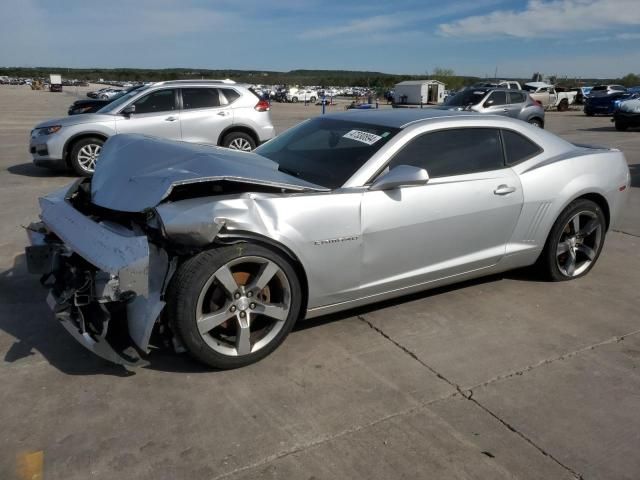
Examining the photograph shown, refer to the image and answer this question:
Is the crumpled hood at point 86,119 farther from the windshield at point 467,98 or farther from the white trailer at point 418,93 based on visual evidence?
the white trailer at point 418,93

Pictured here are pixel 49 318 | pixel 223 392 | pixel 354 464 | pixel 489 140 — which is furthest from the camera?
pixel 489 140

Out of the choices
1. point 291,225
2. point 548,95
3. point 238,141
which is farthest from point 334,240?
point 548,95

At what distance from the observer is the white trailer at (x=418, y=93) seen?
41.8 metres

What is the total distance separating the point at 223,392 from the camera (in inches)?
115

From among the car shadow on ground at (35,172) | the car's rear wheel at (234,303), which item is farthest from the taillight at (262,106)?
the car's rear wheel at (234,303)

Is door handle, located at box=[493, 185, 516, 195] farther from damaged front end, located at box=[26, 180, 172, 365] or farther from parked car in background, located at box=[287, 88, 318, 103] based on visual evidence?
parked car in background, located at box=[287, 88, 318, 103]

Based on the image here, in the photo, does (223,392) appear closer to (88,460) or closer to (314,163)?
(88,460)

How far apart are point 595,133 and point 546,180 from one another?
54.4 feet

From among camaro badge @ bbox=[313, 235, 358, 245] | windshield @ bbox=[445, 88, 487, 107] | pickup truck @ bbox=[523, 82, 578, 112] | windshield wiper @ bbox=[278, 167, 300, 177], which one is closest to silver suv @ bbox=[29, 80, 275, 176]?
windshield wiper @ bbox=[278, 167, 300, 177]

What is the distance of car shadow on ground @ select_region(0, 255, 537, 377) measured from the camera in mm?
3162

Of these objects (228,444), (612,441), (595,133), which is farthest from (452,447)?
(595,133)

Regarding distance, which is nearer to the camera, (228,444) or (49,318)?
(228,444)

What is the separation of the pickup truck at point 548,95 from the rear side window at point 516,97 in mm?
14455

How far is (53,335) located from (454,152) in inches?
118
